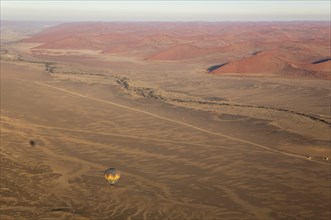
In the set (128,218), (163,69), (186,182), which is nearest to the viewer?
(128,218)

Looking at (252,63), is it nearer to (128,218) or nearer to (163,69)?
(163,69)

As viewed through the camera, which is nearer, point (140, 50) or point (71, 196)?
point (71, 196)

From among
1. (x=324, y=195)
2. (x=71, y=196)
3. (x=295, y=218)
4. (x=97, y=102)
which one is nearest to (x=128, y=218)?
(x=71, y=196)

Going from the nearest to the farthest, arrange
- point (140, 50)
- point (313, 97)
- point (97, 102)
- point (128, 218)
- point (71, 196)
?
point (128, 218) → point (71, 196) → point (97, 102) → point (313, 97) → point (140, 50)

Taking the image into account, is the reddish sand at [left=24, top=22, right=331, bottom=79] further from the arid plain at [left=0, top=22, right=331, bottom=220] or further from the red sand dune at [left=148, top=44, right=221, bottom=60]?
the arid plain at [left=0, top=22, right=331, bottom=220]

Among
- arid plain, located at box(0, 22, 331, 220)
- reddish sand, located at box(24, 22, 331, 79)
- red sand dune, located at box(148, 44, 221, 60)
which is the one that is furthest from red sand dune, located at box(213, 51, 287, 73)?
red sand dune, located at box(148, 44, 221, 60)

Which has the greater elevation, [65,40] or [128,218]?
[65,40]

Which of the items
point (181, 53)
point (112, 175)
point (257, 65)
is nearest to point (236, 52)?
point (181, 53)
